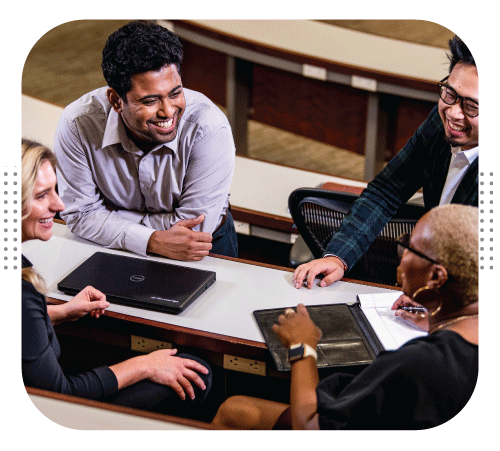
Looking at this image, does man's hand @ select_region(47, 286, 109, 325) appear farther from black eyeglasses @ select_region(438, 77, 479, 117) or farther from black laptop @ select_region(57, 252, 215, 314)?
black eyeglasses @ select_region(438, 77, 479, 117)

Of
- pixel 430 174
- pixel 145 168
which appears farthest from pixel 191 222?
pixel 430 174

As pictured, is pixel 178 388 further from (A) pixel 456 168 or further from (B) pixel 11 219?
(A) pixel 456 168

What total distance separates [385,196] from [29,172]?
100 centimetres

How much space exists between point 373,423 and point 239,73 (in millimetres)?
2626

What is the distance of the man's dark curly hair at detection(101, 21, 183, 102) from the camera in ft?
5.66

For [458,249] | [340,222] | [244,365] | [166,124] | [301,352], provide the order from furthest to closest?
1. [340,222]
2. [166,124]
3. [244,365]
4. [301,352]
5. [458,249]

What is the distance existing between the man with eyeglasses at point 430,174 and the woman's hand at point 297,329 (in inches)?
6.0

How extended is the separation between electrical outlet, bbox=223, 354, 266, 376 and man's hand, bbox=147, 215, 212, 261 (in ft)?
1.16

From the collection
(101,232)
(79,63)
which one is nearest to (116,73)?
(101,232)

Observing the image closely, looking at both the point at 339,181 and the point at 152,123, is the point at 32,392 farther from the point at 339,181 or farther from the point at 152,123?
the point at 339,181

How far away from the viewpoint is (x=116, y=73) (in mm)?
1763

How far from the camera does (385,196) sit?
2020 mm

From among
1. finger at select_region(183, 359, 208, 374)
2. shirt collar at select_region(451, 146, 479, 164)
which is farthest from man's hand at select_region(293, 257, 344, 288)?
shirt collar at select_region(451, 146, 479, 164)

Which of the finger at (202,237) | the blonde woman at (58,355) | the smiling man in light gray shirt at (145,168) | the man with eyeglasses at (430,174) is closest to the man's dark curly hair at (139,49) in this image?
the smiling man in light gray shirt at (145,168)
